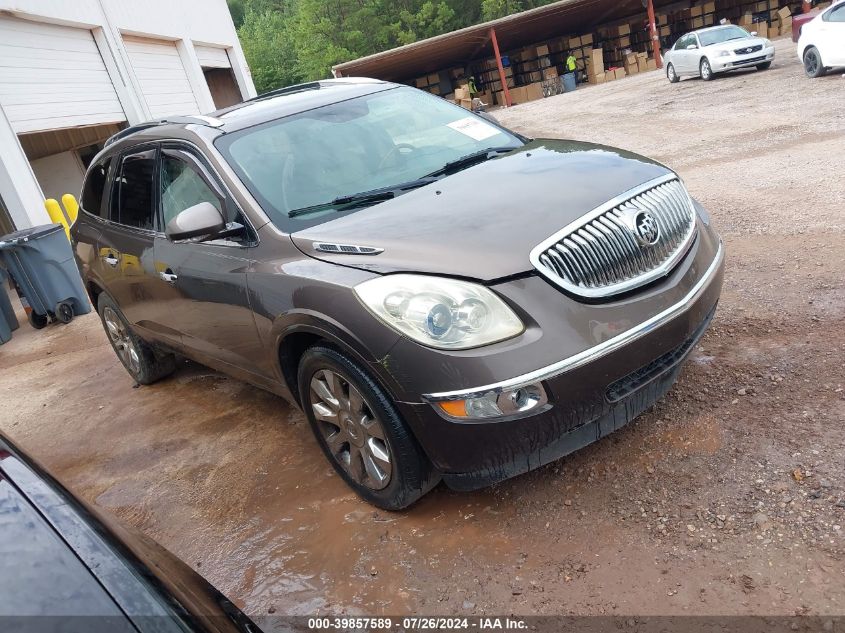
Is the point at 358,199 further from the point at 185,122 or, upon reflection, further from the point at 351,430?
the point at 185,122

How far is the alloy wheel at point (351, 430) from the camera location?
2.73m

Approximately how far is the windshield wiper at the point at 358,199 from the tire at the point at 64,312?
6.96 meters

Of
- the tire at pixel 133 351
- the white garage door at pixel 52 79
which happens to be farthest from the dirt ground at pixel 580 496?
the white garage door at pixel 52 79

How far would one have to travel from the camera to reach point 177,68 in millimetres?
16516

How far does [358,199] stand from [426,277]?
0.81m

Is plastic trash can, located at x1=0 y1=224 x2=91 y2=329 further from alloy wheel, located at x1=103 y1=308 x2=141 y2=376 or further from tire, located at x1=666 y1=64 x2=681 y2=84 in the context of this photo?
tire, located at x1=666 y1=64 x2=681 y2=84

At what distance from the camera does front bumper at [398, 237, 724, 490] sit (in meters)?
2.37

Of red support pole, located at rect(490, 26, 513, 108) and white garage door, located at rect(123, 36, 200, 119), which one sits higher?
white garage door, located at rect(123, 36, 200, 119)

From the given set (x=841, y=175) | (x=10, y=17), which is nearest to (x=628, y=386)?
(x=841, y=175)

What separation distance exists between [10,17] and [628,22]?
29100 mm

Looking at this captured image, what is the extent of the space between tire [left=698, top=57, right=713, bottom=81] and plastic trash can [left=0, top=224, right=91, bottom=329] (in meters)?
16.5

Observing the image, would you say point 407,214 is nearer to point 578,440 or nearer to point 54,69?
point 578,440

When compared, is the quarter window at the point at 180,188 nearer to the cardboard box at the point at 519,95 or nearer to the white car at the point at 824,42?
the white car at the point at 824,42

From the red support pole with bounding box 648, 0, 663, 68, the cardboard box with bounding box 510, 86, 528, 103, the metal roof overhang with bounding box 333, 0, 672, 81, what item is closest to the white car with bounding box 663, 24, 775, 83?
the metal roof overhang with bounding box 333, 0, 672, 81
